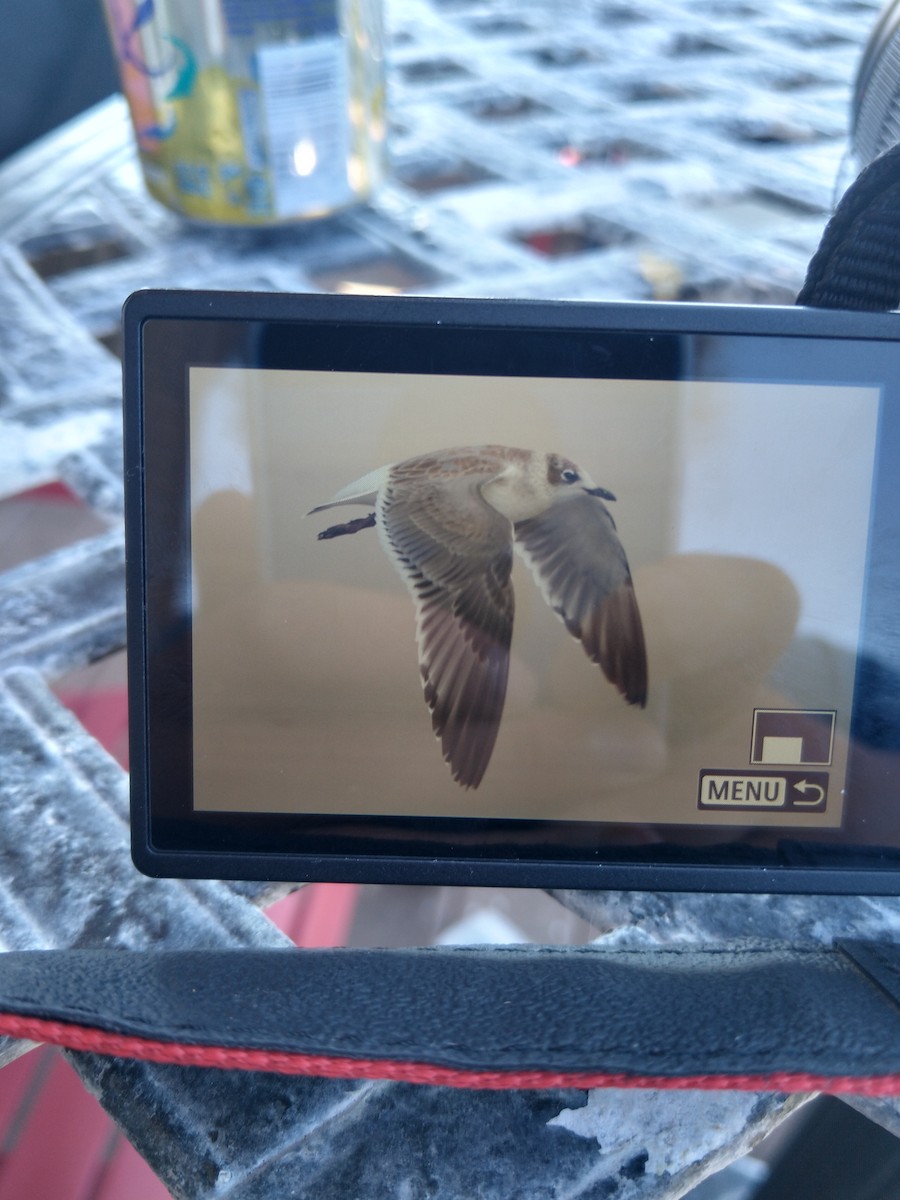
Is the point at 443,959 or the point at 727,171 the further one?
the point at 727,171

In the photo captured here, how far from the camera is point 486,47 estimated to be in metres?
1.04

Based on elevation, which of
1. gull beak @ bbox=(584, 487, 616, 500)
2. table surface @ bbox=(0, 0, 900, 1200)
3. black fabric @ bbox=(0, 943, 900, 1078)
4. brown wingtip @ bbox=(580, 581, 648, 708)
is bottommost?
table surface @ bbox=(0, 0, 900, 1200)

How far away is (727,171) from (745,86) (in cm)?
21

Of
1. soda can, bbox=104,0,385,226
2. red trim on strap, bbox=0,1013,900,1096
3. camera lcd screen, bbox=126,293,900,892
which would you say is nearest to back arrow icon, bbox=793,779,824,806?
camera lcd screen, bbox=126,293,900,892

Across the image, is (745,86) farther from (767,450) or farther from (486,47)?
(767,450)

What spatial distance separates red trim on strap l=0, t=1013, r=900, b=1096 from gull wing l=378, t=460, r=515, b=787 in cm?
10

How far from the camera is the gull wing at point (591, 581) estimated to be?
33cm

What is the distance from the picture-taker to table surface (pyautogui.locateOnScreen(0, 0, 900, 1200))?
281 millimetres

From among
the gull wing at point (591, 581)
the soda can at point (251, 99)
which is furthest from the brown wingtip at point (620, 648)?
the soda can at point (251, 99)

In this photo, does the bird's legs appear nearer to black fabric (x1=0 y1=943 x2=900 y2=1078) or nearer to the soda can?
black fabric (x1=0 y1=943 x2=900 y2=1078)

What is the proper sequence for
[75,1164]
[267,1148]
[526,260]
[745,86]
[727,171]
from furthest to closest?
[745,86]
[727,171]
[526,260]
[75,1164]
[267,1148]

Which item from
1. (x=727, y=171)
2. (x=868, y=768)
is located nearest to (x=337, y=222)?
(x=727, y=171)

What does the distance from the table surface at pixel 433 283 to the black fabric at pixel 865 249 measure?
18cm

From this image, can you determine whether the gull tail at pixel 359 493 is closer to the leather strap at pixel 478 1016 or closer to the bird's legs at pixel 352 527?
the bird's legs at pixel 352 527
